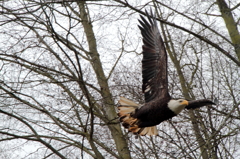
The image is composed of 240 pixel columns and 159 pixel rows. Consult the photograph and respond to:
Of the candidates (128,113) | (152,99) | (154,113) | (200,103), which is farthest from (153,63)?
(200,103)

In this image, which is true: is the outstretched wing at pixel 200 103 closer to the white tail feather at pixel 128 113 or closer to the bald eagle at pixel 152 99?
the bald eagle at pixel 152 99

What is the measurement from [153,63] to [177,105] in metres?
1.16

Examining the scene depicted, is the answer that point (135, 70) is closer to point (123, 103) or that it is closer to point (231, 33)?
point (123, 103)

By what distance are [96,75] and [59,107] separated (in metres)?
0.98

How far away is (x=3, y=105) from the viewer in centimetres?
420

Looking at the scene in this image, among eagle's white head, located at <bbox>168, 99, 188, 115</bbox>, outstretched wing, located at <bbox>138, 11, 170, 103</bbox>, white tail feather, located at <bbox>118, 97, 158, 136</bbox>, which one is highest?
outstretched wing, located at <bbox>138, 11, 170, 103</bbox>

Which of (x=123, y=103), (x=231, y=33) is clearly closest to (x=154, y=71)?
(x=123, y=103)

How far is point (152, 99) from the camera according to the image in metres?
4.08

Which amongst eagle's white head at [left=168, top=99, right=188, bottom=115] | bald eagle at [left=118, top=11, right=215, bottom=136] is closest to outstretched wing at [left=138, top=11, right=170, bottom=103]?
bald eagle at [left=118, top=11, right=215, bottom=136]

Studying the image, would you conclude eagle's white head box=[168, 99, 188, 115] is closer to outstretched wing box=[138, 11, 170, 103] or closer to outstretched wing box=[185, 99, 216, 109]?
outstretched wing box=[185, 99, 216, 109]

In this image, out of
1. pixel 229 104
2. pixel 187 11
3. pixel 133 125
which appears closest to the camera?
pixel 133 125

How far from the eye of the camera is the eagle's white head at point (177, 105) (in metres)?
3.39

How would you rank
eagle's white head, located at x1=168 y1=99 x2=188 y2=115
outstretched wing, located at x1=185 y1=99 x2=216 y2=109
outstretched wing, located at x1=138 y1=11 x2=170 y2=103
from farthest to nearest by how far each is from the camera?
outstretched wing, located at x1=138 y1=11 x2=170 y2=103, outstretched wing, located at x1=185 y1=99 x2=216 y2=109, eagle's white head, located at x1=168 y1=99 x2=188 y2=115

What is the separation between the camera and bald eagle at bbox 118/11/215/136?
11.8 feet
